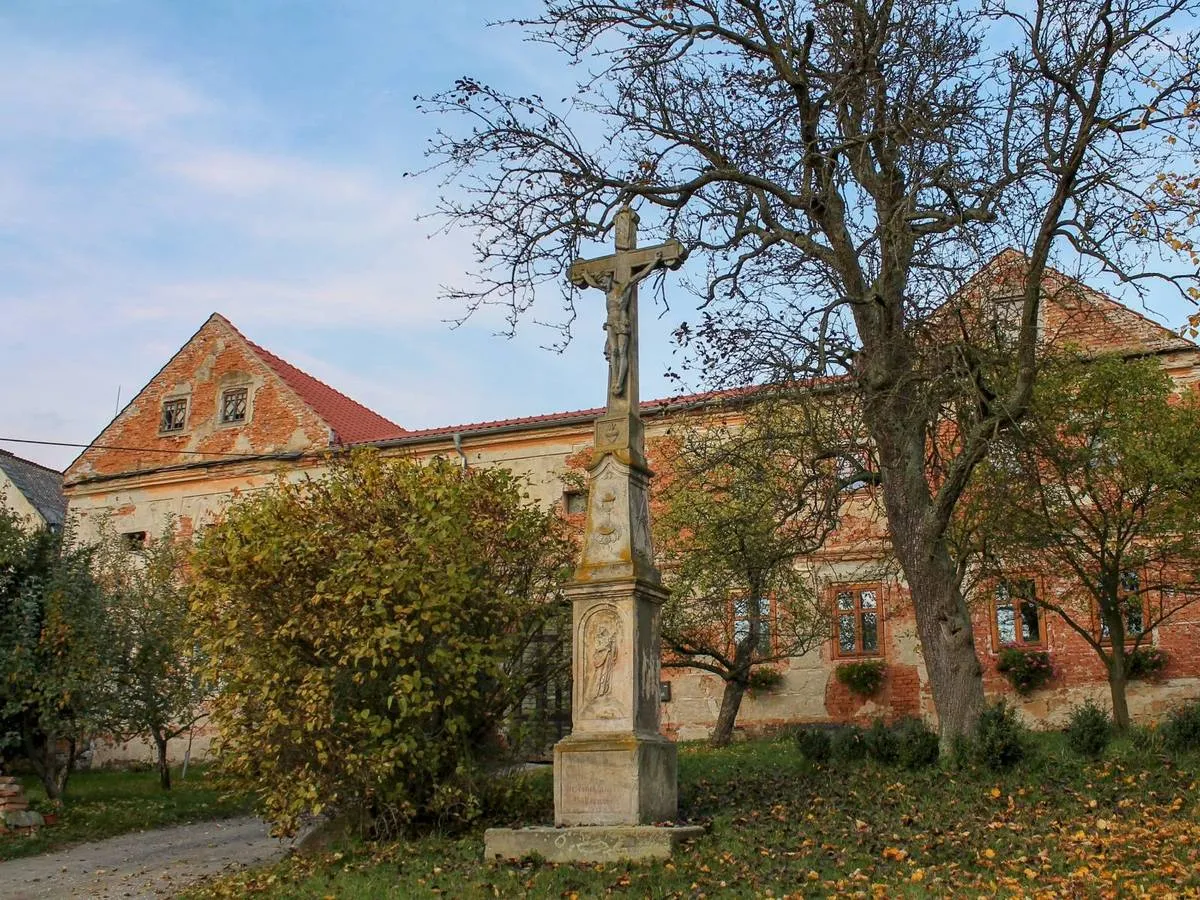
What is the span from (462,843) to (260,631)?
295 cm

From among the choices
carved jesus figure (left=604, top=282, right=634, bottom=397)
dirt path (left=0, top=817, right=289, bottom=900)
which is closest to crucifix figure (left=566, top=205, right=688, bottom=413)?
carved jesus figure (left=604, top=282, right=634, bottom=397)

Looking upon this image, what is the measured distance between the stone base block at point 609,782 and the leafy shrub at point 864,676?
1291 centimetres

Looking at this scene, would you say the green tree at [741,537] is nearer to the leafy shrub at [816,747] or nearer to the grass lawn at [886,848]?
the leafy shrub at [816,747]

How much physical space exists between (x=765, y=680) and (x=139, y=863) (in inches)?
512

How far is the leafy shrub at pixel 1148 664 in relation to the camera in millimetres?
20156

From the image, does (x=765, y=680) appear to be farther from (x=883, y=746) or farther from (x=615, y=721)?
(x=615, y=721)

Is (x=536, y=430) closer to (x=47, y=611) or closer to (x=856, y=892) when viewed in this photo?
(x=47, y=611)

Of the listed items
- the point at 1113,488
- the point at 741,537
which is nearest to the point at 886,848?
the point at 741,537

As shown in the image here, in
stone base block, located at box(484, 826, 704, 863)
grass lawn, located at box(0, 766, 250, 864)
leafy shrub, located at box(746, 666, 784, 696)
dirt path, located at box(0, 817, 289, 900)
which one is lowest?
dirt path, located at box(0, 817, 289, 900)

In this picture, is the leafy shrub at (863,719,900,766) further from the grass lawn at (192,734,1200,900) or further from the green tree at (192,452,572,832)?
the green tree at (192,452,572,832)

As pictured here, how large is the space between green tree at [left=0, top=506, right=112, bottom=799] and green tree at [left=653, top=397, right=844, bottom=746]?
8.13m

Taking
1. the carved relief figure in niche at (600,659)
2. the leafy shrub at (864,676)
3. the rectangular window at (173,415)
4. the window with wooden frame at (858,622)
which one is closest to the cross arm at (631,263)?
the carved relief figure in niche at (600,659)

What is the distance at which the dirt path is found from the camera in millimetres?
10805

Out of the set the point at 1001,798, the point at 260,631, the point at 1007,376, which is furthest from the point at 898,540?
the point at 260,631
